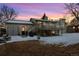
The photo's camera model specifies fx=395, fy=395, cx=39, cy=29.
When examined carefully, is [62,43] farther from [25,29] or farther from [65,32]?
[25,29]

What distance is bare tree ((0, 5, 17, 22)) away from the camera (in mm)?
5891

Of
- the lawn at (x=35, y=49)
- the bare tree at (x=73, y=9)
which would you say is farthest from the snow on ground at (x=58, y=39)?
the bare tree at (x=73, y=9)

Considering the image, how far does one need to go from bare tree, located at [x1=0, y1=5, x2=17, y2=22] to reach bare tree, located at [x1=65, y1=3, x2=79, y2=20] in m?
0.81

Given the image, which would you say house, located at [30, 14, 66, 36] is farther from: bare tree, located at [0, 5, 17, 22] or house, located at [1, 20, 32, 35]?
bare tree, located at [0, 5, 17, 22]

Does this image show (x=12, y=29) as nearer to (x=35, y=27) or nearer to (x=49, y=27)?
(x=35, y=27)

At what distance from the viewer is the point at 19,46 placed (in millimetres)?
5922

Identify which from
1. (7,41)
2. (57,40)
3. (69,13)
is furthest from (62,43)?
(7,41)

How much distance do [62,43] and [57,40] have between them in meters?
0.09

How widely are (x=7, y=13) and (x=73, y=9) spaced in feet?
3.24

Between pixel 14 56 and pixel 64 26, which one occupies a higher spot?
pixel 64 26

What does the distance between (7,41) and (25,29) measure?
0.33 meters

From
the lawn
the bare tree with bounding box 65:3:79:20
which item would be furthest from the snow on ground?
the bare tree with bounding box 65:3:79:20

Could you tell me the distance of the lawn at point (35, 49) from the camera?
5898 millimetres

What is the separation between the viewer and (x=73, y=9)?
590 cm
